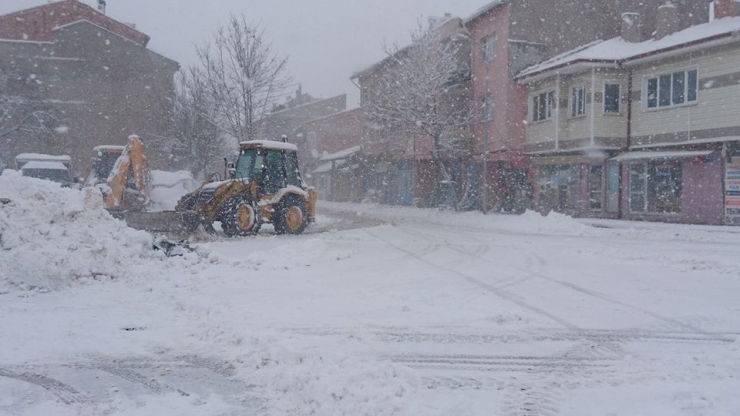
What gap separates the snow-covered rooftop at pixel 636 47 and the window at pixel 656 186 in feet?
14.0

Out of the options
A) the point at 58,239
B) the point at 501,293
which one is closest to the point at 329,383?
the point at 501,293

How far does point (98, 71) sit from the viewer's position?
43.5 metres

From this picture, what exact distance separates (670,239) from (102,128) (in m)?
38.1

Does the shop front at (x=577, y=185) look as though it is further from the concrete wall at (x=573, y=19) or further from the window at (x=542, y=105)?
the concrete wall at (x=573, y=19)

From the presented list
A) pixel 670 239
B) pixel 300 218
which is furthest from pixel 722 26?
pixel 300 218

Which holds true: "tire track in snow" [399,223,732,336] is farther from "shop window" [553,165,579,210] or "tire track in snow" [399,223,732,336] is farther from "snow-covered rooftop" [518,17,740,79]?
"shop window" [553,165,579,210]

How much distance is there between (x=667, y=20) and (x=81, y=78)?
121 ft

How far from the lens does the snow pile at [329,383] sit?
14.0ft

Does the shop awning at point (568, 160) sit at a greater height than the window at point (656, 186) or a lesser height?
greater

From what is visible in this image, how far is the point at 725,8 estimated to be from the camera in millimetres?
23891

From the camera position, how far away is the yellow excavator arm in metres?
17.6

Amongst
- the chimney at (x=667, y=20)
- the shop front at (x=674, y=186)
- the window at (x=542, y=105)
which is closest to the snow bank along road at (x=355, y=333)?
the shop front at (x=674, y=186)

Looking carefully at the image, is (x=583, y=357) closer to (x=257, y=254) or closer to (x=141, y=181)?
(x=257, y=254)

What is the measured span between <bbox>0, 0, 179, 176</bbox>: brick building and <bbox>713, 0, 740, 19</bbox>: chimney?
31144mm
